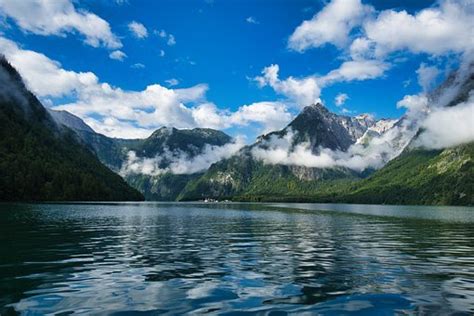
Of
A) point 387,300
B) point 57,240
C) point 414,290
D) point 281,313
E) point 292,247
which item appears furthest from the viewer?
point 57,240

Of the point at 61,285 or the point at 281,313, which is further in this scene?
the point at 61,285

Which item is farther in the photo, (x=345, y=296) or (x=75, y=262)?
(x=75, y=262)

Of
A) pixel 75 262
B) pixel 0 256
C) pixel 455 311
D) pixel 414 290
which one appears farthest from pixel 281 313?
pixel 0 256

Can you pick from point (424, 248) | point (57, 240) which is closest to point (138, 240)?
point (57, 240)

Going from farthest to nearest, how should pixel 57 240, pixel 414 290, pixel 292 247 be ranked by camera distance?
pixel 57 240
pixel 292 247
pixel 414 290

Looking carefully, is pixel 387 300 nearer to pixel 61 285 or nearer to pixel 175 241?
pixel 61 285

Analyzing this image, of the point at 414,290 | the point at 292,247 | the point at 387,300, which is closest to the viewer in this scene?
the point at 387,300

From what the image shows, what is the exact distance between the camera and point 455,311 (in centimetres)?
2281

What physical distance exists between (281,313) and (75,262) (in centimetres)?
2567

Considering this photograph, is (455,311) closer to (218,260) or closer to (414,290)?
(414,290)

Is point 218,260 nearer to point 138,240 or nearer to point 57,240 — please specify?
point 138,240

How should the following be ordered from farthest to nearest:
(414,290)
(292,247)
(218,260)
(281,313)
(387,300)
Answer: (292,247) → (218,260) → (414,290) → (387,300) → (281,313)

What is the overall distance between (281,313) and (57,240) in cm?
4689

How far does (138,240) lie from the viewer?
208 ft
